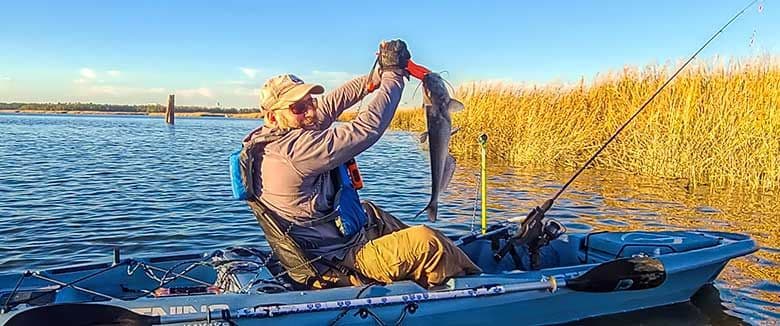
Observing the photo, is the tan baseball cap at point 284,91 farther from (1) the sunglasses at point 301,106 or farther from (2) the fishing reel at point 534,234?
(2) the fishing reel at point 534,234

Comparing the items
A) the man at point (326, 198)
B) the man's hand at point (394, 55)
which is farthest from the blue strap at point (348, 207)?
the man's hand at point (394, 55)

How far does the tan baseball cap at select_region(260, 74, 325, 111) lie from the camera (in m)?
3.98

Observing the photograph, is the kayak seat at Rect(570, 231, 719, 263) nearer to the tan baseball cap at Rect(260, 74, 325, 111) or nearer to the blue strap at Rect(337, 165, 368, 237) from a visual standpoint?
the blue strap at Rect(337, 165, 368, 237)

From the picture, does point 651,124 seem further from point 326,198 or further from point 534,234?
point 326,198

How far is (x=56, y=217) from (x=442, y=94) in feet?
21.7

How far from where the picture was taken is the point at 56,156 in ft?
59.2

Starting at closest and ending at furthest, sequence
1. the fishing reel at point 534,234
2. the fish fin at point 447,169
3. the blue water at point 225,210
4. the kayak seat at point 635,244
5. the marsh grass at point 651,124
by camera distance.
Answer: the fish fin at point 447,169, the fishing reel at point 534,234, the kayak seat at point 635,244, the blue water at point 225,210, the marsh grass at point 651,124

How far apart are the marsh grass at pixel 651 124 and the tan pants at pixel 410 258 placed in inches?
336

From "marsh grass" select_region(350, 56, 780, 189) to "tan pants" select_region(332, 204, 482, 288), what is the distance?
28.0 ft

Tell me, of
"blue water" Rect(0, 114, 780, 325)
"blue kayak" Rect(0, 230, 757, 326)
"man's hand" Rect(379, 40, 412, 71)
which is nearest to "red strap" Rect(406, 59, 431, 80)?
"man's hand" Rect(379, 40, 412, 71)

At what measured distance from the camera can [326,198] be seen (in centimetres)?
418

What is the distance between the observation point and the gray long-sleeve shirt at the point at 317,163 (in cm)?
384

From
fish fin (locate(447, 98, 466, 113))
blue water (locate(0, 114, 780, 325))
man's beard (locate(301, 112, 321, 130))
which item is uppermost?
fish fin (locate(447, 98, 466, 113))

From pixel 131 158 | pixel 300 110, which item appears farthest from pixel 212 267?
pixel 131 158
